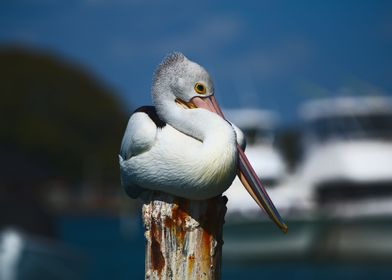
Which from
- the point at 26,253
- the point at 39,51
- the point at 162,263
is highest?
the point at 39,51

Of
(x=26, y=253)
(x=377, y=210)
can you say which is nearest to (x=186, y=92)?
(x=26, y=253)

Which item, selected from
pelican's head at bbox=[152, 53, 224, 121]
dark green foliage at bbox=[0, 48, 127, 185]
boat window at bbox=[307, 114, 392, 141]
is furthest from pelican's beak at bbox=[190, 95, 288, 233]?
dark green foliage at bbox=[0, 48, 127, 185]

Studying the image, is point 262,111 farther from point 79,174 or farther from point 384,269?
point 79,174

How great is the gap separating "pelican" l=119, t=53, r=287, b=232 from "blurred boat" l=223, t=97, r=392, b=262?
2033 centimetres

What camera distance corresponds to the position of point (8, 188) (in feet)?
92.2

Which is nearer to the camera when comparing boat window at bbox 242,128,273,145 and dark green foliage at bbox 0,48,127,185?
boat window at bbox 242,128,273,145

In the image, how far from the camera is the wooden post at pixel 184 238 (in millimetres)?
3457

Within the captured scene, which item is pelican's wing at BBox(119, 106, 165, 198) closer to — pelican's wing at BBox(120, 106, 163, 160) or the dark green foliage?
pelican's wing at BBox(120, 106, 163, 160)

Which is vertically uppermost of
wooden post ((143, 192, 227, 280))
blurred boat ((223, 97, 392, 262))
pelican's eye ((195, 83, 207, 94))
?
blurred boat ((223, 97, 392, 262))

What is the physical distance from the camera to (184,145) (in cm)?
345

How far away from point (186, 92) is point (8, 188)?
25.3 meters

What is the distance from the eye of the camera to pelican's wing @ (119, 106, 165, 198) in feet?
11.6

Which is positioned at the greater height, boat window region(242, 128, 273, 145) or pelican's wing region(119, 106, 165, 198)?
boat window region(242, 128, 273, 145)

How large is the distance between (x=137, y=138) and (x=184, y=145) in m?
0.22
